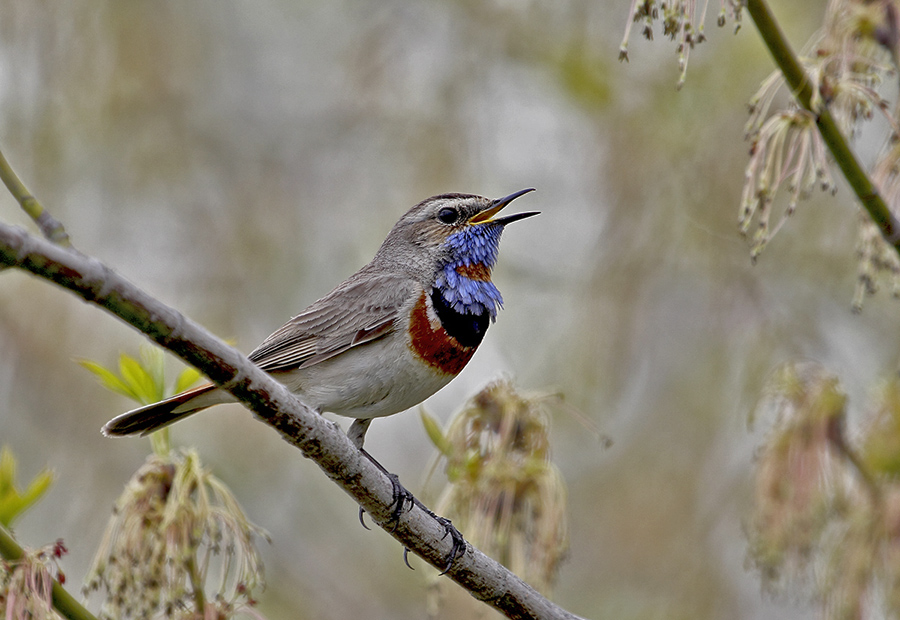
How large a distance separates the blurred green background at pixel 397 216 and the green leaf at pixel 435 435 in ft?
12.4

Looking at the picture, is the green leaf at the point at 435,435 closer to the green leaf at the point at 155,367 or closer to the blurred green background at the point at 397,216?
the green leaf at the point at 155,367

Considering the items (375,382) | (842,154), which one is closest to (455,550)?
(375,382)

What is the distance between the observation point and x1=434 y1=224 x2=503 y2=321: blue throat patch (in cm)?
465

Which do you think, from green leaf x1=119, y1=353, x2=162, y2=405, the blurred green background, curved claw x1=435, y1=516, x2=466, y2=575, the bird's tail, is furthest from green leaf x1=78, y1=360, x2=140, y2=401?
the blurred green background

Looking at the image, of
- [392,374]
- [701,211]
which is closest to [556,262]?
[701,211]

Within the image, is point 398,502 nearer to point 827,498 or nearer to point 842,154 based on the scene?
point 842,154

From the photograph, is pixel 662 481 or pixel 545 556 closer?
pixel 545 556

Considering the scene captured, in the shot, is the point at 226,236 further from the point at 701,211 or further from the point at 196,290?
the point at 701,211

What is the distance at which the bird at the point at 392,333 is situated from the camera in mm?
4297

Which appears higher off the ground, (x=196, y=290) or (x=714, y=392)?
(x=714, y=392)

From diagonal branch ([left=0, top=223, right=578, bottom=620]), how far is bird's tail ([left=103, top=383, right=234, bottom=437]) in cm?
92

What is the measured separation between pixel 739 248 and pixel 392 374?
4.59 metres

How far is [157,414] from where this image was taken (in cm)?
406

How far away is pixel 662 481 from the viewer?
365 inches
